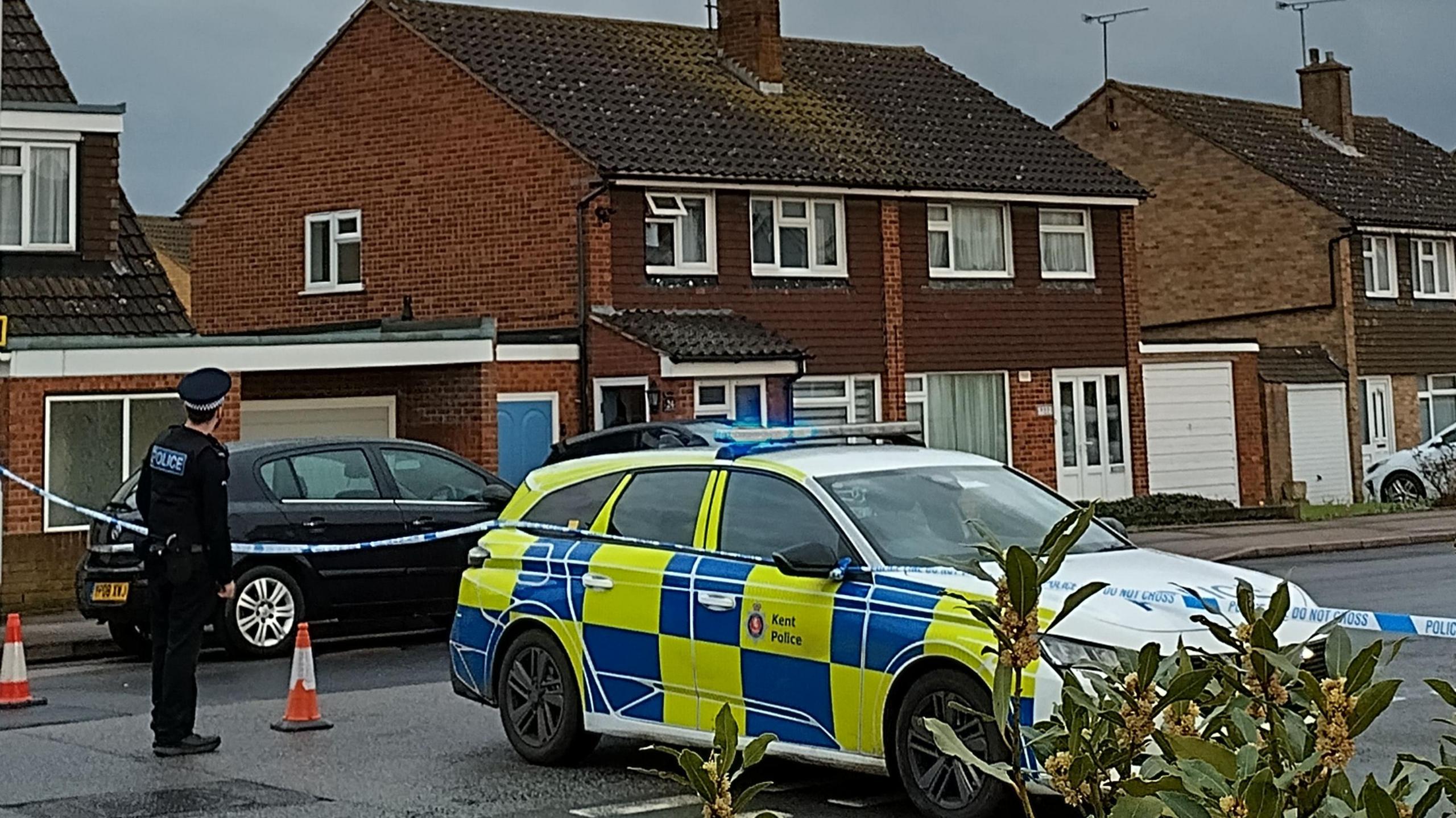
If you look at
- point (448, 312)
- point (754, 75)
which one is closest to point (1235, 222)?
point (754, 75)

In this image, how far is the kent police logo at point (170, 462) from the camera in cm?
989

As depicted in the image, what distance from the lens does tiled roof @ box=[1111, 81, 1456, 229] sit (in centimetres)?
3775

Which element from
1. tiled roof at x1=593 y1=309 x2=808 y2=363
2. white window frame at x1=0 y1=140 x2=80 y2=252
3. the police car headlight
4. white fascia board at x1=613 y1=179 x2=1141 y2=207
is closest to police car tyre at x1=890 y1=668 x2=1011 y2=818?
the police car headlight

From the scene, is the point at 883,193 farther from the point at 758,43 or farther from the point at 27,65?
the point at 27,65

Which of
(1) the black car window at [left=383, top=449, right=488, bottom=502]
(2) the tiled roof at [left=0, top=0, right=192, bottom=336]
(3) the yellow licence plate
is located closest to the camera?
(3) the yellow licence plate

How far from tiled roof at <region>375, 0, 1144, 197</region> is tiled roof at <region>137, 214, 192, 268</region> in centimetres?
2508

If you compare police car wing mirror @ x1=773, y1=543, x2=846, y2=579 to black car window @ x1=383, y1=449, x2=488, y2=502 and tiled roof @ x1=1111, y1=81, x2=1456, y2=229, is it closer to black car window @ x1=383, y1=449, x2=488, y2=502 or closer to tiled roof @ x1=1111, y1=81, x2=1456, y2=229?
black car window @ x1=383, y1=449, x2=488, y2=502

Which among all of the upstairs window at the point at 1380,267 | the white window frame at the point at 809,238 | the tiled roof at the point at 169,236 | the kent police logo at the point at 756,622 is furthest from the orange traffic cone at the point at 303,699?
the tiled roof at the point at 169,236

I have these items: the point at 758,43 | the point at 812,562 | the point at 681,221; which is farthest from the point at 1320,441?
the point at 812,562

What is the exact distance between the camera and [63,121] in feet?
72.7

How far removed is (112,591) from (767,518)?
7.83m

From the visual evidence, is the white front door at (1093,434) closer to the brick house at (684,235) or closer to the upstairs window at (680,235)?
the brick house at (684,235)

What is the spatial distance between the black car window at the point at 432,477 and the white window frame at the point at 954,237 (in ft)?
46.8

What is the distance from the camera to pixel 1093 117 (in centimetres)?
4091
